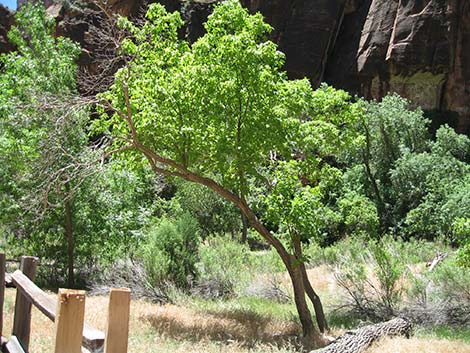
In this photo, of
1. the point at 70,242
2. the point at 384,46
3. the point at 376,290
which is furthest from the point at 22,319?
the point at 384,46

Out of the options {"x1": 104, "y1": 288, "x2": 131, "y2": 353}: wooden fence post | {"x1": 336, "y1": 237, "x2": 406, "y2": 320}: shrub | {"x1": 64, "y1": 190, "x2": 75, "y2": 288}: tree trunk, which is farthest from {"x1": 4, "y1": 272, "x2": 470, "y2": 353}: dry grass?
{"x1": 104, "y1": 288, "x2": 131, "y2": 353}: wooden fence post

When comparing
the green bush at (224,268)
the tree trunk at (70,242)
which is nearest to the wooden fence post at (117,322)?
the green bush at (224,268)

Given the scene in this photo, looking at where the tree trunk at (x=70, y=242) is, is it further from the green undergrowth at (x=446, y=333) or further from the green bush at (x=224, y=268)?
the green undergrowth at (x=446, y=333)

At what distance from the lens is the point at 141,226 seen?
18.4m

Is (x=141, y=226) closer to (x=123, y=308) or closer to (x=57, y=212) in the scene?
(x=57, y=212)

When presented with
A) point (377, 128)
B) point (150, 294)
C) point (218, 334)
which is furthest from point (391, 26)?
point (218, 334)

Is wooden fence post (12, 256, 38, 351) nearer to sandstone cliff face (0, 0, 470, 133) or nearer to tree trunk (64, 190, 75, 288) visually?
tree trunk (64, 190, 75, 288)

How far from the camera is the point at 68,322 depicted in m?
3.35

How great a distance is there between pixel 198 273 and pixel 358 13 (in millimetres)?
28659

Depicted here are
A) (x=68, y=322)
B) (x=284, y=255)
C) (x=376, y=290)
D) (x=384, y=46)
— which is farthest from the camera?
(x=384, y=46)

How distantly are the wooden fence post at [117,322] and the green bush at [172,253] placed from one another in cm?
1291

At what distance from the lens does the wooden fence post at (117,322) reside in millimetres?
3324

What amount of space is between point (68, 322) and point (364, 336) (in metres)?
7.87

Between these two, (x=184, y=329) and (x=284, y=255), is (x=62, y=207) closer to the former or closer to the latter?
(x=184, y=329)
